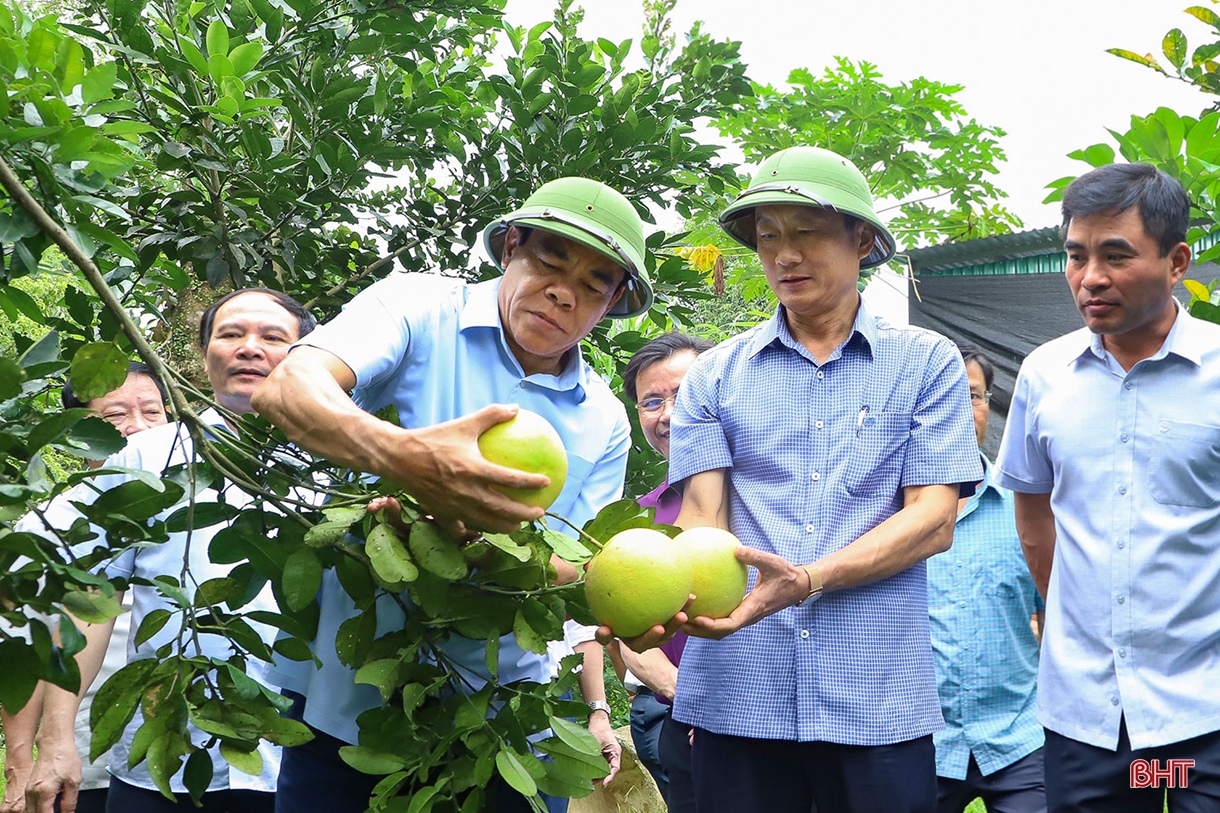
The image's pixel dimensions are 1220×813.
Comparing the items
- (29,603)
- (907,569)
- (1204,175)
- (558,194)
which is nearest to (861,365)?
(907,569)

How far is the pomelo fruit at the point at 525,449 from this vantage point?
5.34 feet

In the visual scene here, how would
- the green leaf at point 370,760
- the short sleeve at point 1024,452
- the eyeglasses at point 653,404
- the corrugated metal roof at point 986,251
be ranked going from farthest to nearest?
the corrugated metal roof at point 986,251, the eyeglasses at point 653,404, the short sleeve at point 1024,452, the green leaf at point 370,760

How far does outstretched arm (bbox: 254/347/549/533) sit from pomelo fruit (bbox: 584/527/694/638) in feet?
0.80

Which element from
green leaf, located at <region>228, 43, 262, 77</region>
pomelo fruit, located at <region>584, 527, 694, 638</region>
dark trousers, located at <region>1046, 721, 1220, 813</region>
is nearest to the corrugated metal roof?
dark trousers, located at <region>1046, 721, 1220, 813</region>

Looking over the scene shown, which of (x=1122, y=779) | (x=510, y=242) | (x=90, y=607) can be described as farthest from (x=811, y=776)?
(x=90, y=607)

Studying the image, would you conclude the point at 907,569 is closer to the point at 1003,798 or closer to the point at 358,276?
the point at 1003,798

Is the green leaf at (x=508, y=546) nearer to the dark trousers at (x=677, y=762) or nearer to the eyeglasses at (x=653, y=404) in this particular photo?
the dark trousers at (x=677, y=762)

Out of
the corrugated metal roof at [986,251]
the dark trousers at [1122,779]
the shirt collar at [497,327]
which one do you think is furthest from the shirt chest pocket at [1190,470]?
the corrugated metal roof at [986,251]

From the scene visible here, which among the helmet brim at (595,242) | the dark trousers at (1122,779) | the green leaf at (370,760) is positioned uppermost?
the helmet brim at (595,242)

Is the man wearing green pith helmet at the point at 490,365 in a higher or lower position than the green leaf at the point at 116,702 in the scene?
higher

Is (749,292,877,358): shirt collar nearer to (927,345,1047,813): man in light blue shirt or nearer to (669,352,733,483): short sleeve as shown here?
(669,352,733,483): short sleeve

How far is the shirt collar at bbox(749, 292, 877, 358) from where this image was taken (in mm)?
2488

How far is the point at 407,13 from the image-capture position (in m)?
3.57

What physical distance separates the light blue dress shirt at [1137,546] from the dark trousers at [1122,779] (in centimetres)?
4
